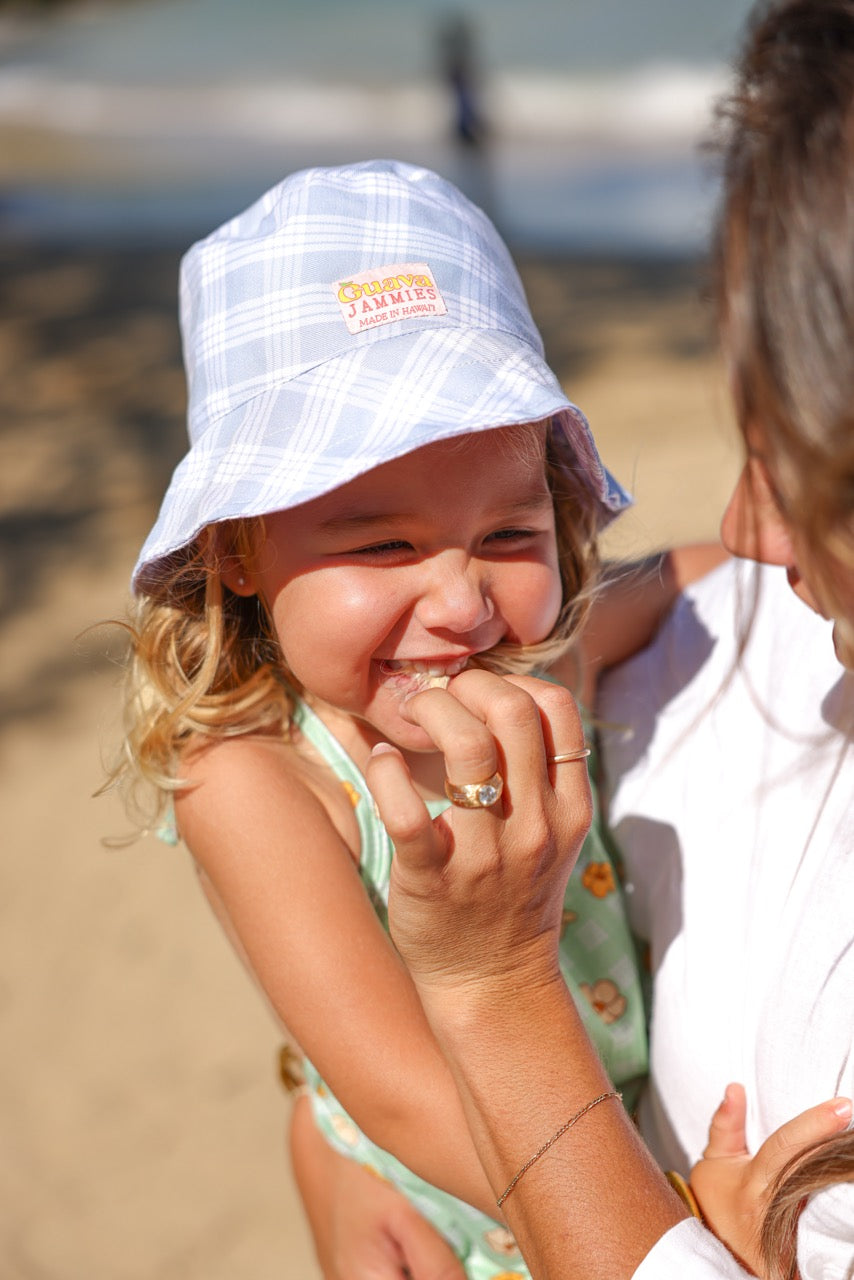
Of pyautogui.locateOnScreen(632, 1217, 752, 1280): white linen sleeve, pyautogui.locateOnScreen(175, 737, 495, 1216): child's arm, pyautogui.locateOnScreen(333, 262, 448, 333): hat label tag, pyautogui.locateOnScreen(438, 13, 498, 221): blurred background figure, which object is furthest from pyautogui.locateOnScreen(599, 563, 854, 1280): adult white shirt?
pyautogui.locateOnScreen(438, 13, 498, 221): blurred background figure

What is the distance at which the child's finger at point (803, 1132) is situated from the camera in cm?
146

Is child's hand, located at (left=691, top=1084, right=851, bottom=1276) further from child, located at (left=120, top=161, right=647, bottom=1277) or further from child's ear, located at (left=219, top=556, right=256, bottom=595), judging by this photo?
child's ear, located at (left=219, top=556, right=256, bottom=595)

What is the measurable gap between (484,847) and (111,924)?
3094mm

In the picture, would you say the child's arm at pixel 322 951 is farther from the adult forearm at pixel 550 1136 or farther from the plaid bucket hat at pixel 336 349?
the plaid bucket hat at pixel 336 349

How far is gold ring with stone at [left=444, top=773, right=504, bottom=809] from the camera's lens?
150 cm

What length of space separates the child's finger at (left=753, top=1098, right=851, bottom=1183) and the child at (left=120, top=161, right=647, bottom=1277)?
38 centimetres

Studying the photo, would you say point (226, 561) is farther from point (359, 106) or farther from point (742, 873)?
point (359, 106)

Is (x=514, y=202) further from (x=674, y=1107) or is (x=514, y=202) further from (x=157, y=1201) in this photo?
(x=674, y=1107)

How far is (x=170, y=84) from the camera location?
22.7m

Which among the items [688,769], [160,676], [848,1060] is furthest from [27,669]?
[848,1060]

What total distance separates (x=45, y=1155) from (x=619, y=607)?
2.34m

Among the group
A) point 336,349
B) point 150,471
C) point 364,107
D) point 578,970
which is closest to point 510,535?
point 336,349

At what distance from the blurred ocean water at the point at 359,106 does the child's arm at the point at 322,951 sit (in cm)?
677

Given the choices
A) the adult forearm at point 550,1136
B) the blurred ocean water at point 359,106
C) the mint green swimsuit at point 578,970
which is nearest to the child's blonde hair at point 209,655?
the mint green swimsuit at point 578,970
